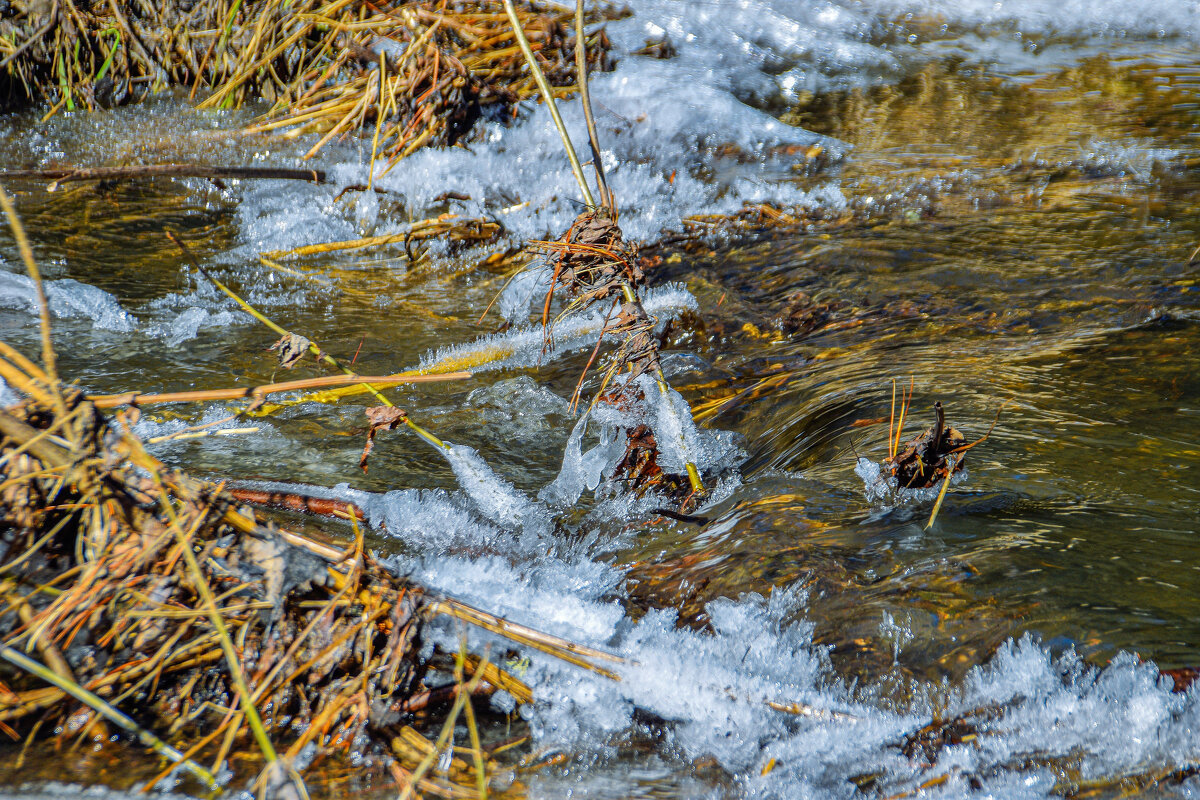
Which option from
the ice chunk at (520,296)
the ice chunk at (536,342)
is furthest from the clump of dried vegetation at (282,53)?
the ice chunk at (536,342)

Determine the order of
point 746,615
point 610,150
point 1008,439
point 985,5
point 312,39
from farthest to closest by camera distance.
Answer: point 985,5
point 312,39
point 610,150
point 1008,439
point 746,615

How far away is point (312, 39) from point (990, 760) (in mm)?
5602

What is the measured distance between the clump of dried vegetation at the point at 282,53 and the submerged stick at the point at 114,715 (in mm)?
3807

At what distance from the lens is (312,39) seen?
217 inches

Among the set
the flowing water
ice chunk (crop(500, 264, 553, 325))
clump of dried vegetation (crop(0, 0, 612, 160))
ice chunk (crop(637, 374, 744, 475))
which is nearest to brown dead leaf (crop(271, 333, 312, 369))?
the flowing water

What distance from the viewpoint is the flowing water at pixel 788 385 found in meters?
1.53

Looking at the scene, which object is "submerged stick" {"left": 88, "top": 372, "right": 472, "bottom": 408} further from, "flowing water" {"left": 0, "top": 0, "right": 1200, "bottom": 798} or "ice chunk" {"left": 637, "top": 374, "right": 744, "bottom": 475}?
"ice chunk" {"left": 637, "top": 374, "right": 744, "bottom": 475}

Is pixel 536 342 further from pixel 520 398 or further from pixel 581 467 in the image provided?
pixel 581 467

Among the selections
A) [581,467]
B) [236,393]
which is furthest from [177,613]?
[581,467]

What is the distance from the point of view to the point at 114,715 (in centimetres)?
129

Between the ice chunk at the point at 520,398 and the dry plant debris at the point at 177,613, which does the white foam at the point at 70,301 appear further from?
the dry plant debris at the point at 177,613

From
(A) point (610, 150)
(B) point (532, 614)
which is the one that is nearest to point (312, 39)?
(A) point (610, 150)

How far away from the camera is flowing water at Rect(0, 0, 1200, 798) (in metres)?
1.53

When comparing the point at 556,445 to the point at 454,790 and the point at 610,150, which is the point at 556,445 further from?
the point at 610,150
